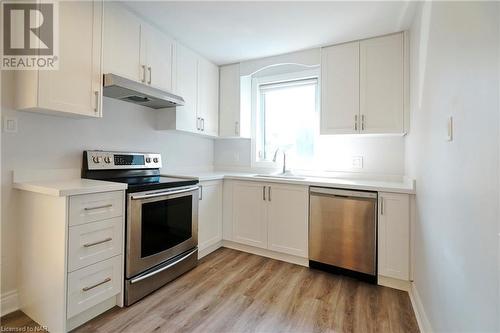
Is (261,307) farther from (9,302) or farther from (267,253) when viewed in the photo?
(9,302)

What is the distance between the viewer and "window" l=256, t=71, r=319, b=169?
3.08 m

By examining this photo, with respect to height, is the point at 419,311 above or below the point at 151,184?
below

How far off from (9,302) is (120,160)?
49.2 inches

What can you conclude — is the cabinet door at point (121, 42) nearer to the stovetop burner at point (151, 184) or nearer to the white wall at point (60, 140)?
the white wall at point (60, 140)

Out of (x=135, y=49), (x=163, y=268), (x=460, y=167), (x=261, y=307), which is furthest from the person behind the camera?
(x=135, y=49)

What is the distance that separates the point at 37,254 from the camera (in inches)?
63.7

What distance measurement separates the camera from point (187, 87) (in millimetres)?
2768

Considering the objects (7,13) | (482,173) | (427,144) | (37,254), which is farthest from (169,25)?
(482,173)

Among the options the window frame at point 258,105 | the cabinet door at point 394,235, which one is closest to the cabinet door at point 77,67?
the window frame at point 258,105

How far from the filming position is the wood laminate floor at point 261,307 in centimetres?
160

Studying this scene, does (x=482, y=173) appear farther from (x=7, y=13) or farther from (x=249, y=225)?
(x=7, y=13)

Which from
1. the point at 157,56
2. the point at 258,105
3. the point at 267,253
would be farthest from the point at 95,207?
the point at 258,105

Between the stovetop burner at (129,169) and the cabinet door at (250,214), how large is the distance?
0.64m

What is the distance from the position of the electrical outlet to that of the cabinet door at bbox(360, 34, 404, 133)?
38cm
